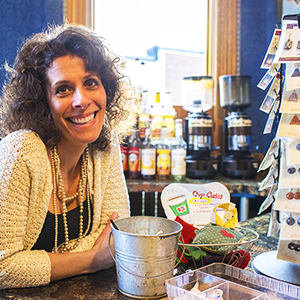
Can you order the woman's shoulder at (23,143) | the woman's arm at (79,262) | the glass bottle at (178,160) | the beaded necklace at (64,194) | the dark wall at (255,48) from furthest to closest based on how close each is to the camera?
the dark wall at (255,48)
the glass bottle at (178,160)
the beaded necklace at (64,194)
the woman's shoulder at (23,143)
the woman's arm at (79,262)

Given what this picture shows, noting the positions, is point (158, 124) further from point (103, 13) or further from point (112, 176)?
point (112, 176)

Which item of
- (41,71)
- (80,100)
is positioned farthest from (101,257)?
(41,71)

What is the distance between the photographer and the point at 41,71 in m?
1.18

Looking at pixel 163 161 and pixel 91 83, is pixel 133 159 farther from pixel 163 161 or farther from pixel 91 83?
pixel 91 83

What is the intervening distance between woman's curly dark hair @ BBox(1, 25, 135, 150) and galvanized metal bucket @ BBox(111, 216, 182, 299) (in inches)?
21.6

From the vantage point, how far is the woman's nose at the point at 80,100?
43.6 inches

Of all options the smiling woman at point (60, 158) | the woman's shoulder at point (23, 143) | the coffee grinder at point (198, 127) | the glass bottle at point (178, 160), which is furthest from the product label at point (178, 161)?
the woman's shoulder at point (23, 143)

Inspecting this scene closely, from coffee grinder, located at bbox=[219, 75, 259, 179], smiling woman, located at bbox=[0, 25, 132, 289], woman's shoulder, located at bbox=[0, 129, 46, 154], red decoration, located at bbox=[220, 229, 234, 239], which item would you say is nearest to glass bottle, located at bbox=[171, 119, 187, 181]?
coffee grinder, located at bbox=[219, 75, 259, 179]

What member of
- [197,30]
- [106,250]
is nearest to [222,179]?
[197,30]

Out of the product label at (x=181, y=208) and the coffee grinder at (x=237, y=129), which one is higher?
the coffee grinder at (x=237, y=129)

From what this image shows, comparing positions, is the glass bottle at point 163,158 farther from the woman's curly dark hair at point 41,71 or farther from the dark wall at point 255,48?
the woman's curly dark hair at point 41,71

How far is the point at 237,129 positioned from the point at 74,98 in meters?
1.65

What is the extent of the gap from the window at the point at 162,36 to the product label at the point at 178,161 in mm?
717

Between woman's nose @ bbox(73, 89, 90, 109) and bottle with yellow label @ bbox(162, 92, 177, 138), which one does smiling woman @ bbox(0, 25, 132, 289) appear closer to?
woman's nose @ bbox(73, 89, 90, 109)
